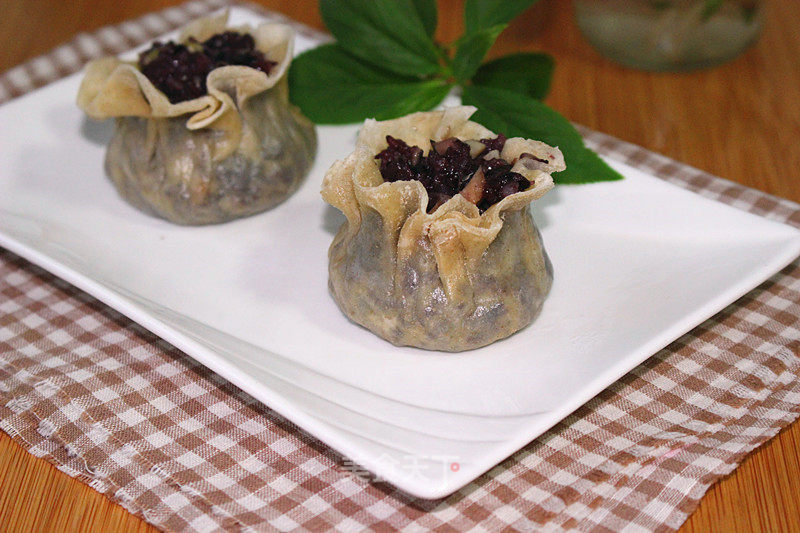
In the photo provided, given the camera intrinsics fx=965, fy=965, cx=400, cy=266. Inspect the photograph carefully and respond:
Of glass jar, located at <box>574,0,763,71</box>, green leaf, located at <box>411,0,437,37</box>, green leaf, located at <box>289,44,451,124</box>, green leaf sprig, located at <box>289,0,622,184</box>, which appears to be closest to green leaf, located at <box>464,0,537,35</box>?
green leaf sprig, located at <box>289,0,622,184</box>

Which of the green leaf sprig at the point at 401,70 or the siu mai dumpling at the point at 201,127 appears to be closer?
the siu mai dumpling at the point at 201,127

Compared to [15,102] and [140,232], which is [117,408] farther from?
[15,102]

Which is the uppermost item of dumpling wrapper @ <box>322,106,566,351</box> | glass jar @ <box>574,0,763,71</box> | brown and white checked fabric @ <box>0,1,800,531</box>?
glass jar @ <box>574,0,763,71</box>

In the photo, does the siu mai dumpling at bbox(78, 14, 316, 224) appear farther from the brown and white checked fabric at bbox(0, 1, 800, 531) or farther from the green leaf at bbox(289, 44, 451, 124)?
the brown and white checked fabric at bbox(0, 1, 800, 531)

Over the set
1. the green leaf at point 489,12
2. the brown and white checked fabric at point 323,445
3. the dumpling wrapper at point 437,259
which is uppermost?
the green leaf at point 489,12

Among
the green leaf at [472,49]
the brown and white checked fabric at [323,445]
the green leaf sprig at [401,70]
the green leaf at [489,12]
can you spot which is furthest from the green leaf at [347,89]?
the brown and white checked fabric at [323,445]

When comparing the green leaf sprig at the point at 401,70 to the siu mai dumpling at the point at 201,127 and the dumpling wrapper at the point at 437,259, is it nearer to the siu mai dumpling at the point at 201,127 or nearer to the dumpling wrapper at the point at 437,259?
the siu mai dumpling at the point at 201,127

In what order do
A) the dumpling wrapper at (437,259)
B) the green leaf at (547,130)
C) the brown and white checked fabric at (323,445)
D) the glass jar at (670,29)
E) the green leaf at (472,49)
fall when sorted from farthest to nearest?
the glass jar at (670,29)
the green leaf at (472,49)
the green leaf at (547,130)
the dumpling wrapper at (437,259)
the brown and white checked fabric at (323,445)
